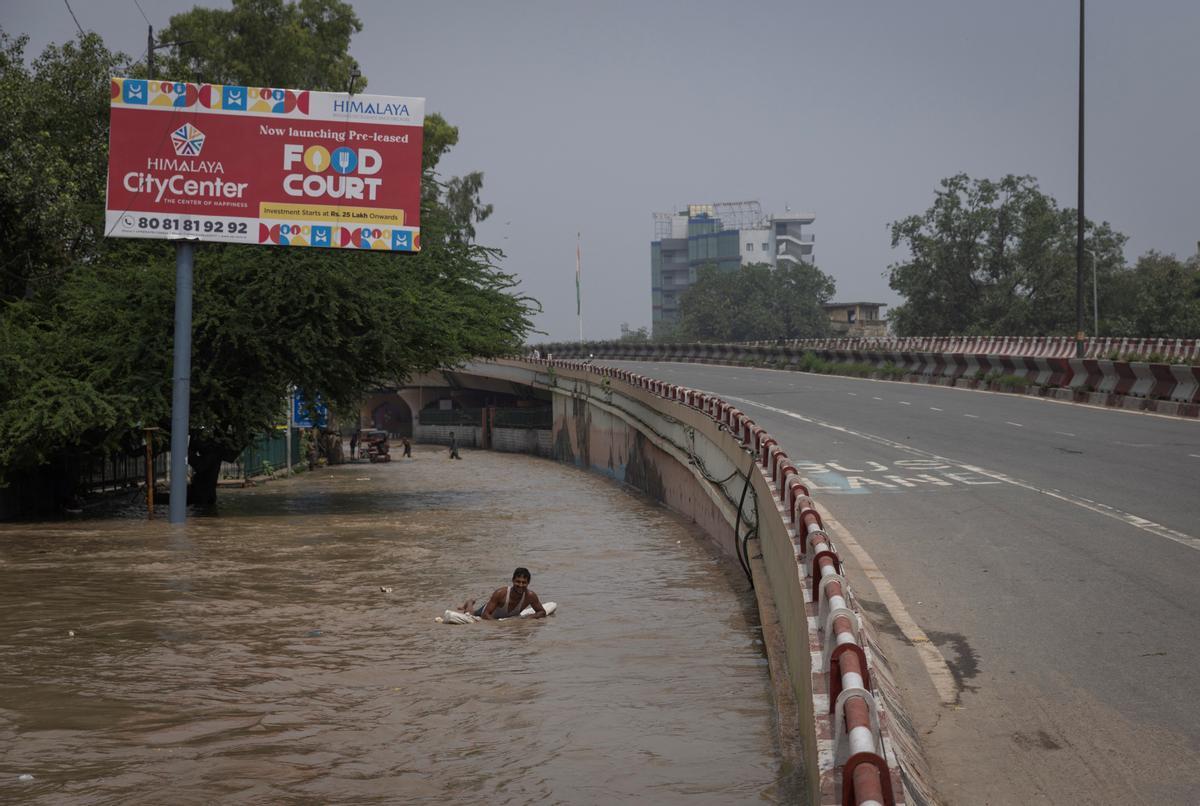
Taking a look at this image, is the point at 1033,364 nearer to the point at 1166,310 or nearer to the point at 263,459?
the point at 263,459

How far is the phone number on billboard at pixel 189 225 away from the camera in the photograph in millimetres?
27359

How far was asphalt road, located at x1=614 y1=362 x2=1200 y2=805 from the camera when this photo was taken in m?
8.41

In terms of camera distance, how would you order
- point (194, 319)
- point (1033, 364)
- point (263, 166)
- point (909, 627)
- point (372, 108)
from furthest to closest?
1. point (1033, 364)
2. point (194, 319)
3. point (372, 108)
4. point (263, 166)
5. point (909, 627)

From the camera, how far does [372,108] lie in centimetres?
2816

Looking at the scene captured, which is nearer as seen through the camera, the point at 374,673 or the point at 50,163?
the point at 374,673

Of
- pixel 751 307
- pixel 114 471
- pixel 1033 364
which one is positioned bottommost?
pixel 114 471

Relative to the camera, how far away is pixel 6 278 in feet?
111

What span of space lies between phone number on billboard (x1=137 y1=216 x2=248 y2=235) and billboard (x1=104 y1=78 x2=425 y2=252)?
2 cm

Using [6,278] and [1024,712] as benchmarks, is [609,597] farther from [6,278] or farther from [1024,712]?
[6,278]

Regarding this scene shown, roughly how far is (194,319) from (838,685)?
83.7ft

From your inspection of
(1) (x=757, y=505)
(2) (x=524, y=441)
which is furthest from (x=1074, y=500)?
(2) (x=524, y=441)

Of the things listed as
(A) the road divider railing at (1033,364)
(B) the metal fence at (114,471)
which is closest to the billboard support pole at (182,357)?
(B) the metal fence at (114,471)

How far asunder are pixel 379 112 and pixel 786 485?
17263 millimetres

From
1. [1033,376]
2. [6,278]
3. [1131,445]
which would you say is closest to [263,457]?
[6,278]
